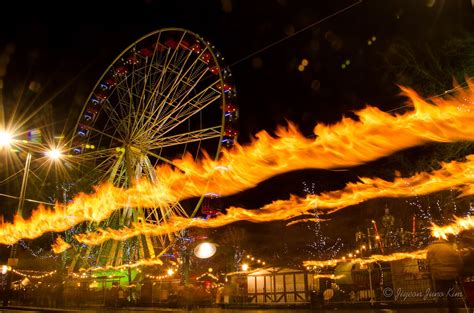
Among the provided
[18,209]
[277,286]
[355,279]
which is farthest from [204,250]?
[18,209]

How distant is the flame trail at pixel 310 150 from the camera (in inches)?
378

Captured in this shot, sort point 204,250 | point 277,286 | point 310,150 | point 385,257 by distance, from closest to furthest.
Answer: point 310,150 < point 204,250 < point 385,257 < point 277,286

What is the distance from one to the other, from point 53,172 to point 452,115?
30.3 metres

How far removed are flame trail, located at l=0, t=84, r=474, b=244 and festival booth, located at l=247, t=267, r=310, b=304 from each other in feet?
16.5

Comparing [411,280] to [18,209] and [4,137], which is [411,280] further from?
[4,137]

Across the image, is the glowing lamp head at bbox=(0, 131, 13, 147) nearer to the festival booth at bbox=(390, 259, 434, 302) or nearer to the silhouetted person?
the silhouetted person

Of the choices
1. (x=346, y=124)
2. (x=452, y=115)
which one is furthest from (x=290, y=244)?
(x=452, y=115)

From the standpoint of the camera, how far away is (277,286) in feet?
67.2

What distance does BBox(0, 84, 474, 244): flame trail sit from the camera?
31.5ft

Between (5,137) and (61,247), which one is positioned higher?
(5,137)

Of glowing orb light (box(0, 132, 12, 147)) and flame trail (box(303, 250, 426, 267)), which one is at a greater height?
glowing orb light (box(0, 132, 12, 147))

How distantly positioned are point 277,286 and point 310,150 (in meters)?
10.7

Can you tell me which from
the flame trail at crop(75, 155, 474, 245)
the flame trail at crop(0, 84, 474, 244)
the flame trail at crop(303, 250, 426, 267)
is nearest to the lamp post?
the flame trail at crop(0, 84, 474, 244)

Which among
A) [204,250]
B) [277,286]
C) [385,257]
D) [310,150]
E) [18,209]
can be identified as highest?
[310,150]
